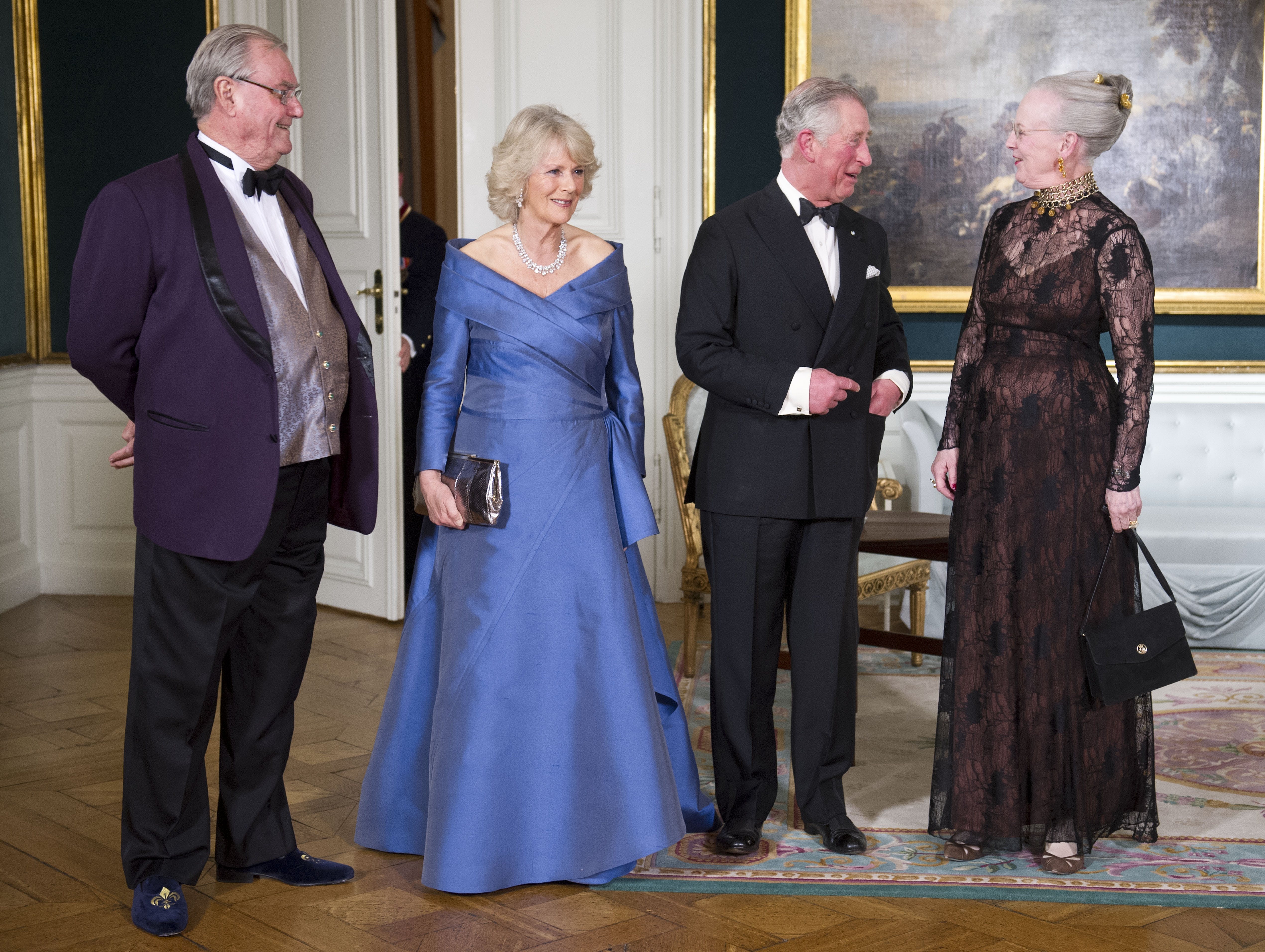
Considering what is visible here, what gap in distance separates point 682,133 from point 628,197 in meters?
0.34

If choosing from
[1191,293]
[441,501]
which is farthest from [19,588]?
[1191,293]

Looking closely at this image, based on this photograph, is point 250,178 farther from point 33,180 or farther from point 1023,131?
point 33,180

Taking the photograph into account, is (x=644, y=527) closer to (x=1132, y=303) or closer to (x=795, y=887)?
(x=795, y=887)

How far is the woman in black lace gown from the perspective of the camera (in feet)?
8.68

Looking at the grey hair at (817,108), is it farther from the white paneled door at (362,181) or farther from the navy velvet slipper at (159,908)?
the white paneled door at (362,181)

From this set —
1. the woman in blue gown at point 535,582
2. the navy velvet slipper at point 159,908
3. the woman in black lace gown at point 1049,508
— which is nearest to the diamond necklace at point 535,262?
the woman in blue gown at point 535,582

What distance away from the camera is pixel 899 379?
286cm

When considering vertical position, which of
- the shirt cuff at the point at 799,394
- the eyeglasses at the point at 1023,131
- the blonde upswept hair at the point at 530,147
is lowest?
the shirt cuff at the point at 799,394

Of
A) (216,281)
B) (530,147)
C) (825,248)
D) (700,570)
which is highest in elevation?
(530,147)

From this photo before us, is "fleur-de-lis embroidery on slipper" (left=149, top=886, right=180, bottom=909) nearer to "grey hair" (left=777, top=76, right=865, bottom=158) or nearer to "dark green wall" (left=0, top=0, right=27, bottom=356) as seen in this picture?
"grey hair" (left=777, top=76, right=865, bottom=158)

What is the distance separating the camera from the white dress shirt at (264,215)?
2.41 meters

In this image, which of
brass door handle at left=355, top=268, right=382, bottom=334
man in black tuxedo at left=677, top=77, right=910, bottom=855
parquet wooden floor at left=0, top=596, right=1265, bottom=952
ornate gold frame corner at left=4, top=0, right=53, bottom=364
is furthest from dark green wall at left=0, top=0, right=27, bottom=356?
man in black tuxedo at left=677, top=77, right=910, bottom=855

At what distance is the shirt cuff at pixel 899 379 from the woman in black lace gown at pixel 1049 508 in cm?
11

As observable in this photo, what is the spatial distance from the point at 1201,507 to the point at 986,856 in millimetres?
2835
